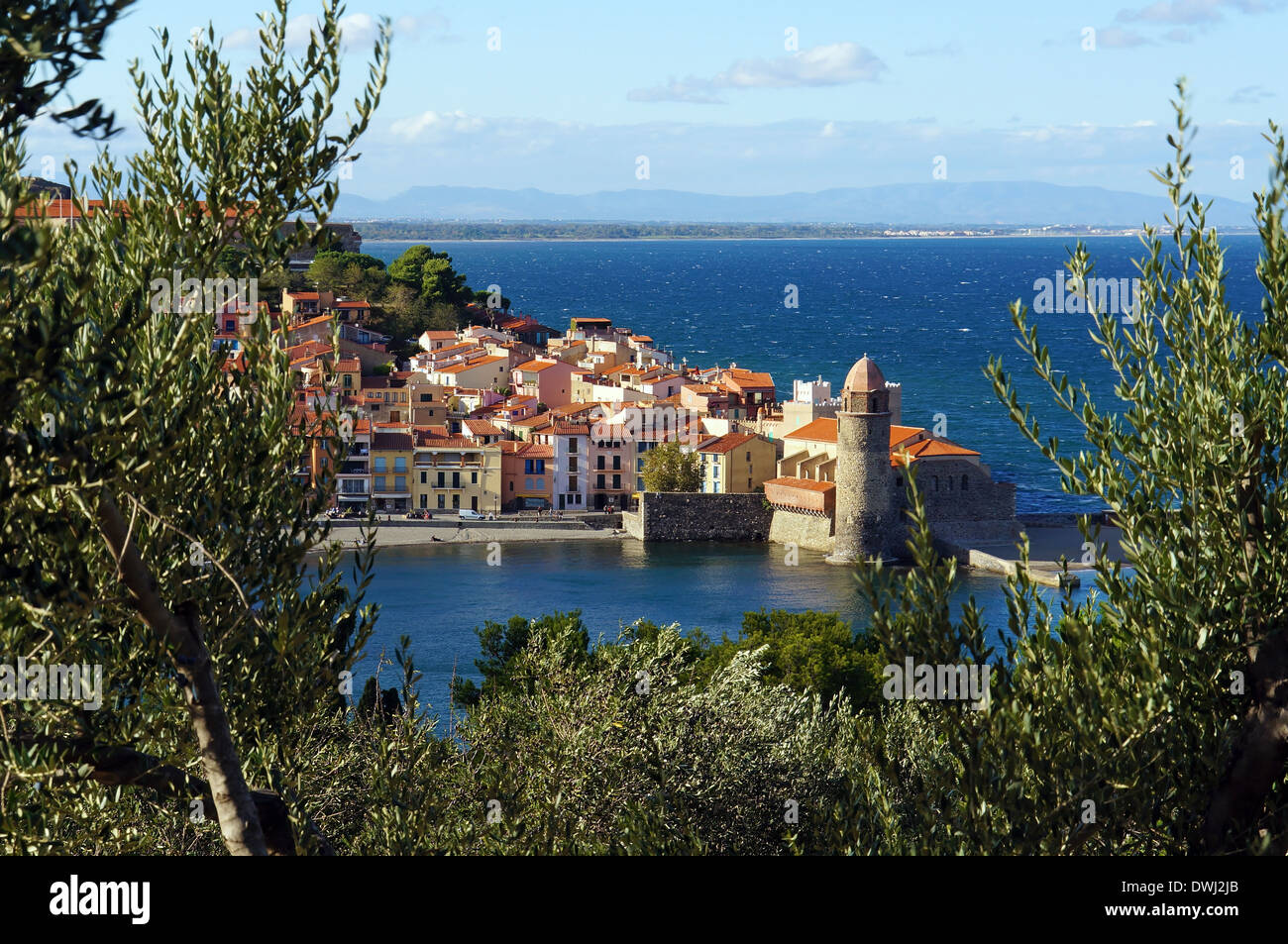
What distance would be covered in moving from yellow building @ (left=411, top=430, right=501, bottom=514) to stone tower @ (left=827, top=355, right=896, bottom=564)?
12.4 m

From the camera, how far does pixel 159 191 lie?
214 inches

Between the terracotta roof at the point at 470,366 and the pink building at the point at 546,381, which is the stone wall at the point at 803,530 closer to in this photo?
the pink building at the point at 546,381

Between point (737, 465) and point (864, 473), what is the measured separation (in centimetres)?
595

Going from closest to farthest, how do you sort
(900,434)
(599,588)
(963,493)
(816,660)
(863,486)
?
(816,660)
(599,588)
(863,486)
(963,493)
(900,434)

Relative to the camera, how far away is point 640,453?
5328 centimetres

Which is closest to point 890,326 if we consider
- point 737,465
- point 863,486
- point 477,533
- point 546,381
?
point 546,381

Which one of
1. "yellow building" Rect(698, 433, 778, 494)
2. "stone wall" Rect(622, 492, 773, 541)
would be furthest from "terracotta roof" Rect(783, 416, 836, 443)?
"stone wall" Rect(622, 492, 773, 541)

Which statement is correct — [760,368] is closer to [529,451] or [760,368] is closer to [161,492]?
[529,451]

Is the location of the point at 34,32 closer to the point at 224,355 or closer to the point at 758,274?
the point at 224,355

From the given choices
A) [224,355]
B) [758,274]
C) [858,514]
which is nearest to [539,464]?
[858,514]

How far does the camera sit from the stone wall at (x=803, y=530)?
47.2 meters

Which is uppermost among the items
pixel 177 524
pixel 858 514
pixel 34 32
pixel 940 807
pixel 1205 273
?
pixel 34 32

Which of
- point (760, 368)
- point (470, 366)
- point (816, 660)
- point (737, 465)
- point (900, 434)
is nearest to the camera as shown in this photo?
point (816, 660)
